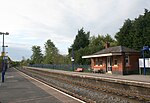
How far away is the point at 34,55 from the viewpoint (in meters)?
132

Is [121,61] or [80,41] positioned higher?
[80,41]

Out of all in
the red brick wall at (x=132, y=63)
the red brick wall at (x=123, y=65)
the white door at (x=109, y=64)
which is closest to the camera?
the red brick wall at (x=123, y=65)

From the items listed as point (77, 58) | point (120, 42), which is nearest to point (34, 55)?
point (77, 58)

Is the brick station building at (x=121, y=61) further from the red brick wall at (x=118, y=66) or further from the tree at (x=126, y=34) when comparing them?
the tree at (x=126, y=34)

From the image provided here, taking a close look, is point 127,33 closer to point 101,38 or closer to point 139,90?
point 101,38

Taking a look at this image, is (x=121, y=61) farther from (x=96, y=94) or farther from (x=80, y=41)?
(x=80, y=41)

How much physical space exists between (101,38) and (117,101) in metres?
74.1

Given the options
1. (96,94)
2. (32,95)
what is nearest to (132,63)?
(96,94)

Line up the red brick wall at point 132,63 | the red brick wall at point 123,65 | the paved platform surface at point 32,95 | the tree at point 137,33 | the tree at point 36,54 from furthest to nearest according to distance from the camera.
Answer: the tree at point 36,54 → the tree at point 137,33 → the red brick wall at point 132,63 → the red brick wall at point 123,65 → the paved platform surface at point 32,95

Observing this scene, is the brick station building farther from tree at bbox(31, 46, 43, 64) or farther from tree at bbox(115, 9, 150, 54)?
tree at bbox(31, 46, 43, 64)

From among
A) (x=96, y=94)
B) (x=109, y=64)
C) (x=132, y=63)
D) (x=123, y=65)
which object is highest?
(x=132, y=63)

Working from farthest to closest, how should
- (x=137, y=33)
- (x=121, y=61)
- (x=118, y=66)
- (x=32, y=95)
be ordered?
(x=137, y=33) → (x=118, y=66) → (x=121, y=61) → (x=32, y=95)

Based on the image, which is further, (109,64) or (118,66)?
(109,64)

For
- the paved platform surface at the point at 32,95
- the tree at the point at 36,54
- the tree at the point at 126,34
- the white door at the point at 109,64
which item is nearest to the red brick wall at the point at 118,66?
the white door at the point at 109,64
